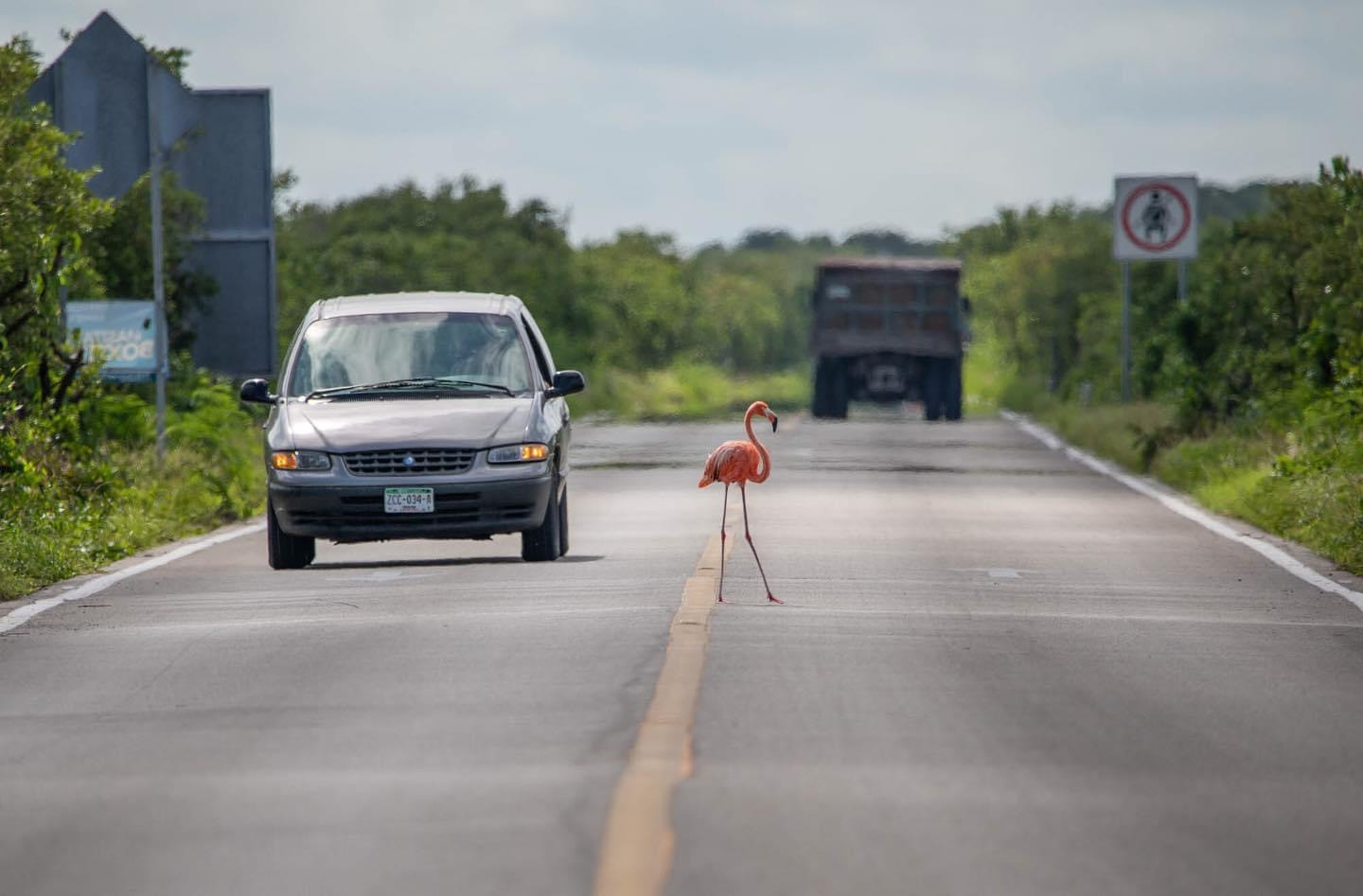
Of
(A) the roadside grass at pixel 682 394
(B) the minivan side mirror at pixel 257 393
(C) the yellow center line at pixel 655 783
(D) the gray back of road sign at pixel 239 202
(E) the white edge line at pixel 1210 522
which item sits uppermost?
(D) the gray back of road sign at pixel 239 202

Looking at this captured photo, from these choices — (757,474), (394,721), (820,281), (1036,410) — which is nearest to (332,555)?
(757,474)

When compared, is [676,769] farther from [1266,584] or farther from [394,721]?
[1266,584]

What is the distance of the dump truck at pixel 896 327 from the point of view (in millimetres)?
45031

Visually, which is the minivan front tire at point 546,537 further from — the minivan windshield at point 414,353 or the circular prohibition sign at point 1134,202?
the circular prohibition sign at point 1134,202

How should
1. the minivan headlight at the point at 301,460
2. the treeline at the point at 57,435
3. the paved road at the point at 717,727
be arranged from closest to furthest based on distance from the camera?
the paved road at the point at 717,727, the minivan headlight at the point at 301,460, the treeline at the point at 57,435

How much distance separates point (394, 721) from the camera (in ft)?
30.6

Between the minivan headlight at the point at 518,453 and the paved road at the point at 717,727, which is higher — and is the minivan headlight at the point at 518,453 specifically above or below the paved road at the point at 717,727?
above

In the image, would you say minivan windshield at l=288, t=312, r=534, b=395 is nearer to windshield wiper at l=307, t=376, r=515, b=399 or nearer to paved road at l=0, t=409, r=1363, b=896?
windshield wiper at l=307, t=376, r=515, b=399

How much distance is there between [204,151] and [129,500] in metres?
6.89

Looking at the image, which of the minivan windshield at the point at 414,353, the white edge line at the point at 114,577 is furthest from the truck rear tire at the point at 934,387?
the minivan windshield at the point at 414,353

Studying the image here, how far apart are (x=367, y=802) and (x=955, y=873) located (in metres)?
1.97

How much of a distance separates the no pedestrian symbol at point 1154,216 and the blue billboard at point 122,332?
15620 mm

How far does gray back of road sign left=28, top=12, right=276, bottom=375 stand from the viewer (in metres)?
22.0

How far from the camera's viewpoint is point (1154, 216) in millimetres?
33875
